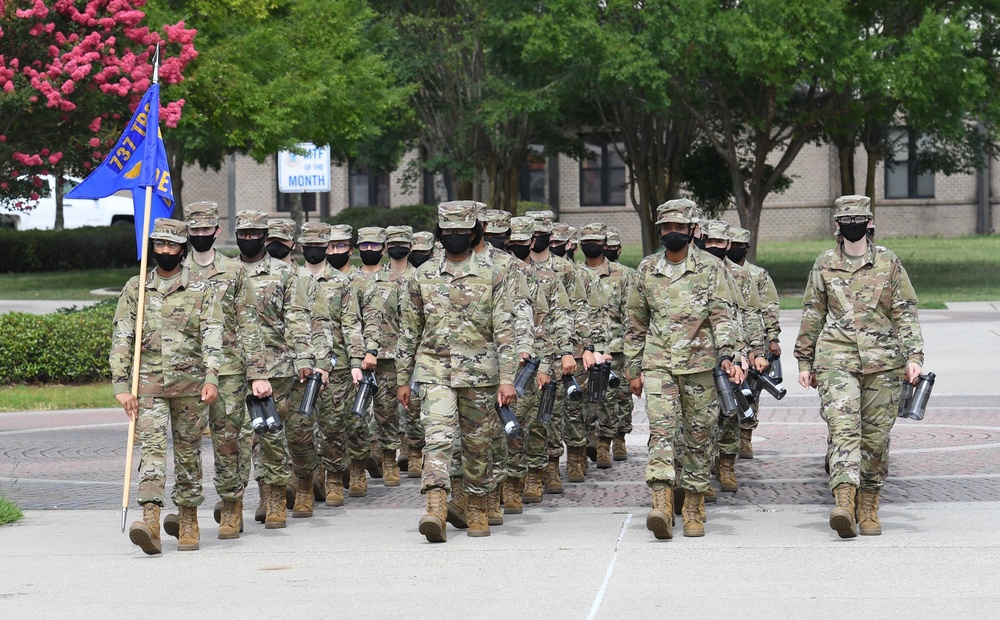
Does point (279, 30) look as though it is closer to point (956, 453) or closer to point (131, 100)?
point (131, 100)

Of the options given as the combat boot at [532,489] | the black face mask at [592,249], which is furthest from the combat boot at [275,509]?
the black face mask at [592,249]

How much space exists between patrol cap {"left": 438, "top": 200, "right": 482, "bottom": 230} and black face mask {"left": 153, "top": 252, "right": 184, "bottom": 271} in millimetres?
1598

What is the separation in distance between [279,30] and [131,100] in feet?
31.8

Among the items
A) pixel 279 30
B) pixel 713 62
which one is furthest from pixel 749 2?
pixel 279 30

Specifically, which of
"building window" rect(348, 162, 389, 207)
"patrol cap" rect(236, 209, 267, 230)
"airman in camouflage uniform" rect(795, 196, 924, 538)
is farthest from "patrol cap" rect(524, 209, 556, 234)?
"building window" rect(348, 162, 389, 207)

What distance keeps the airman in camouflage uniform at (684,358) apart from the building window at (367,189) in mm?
44692

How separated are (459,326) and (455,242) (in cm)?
52

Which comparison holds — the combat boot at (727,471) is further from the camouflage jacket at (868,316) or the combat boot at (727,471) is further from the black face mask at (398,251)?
the black face mask at (398,251)

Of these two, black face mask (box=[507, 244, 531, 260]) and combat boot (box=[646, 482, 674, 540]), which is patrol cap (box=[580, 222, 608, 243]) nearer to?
black face mask (box=[507, 244, 531, 260])

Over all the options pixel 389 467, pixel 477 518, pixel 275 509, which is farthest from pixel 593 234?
pixel 275 509

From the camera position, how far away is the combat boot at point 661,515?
879cm

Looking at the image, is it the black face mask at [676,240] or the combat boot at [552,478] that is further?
the combat boot at [552,478]

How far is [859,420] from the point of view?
9.02 metres

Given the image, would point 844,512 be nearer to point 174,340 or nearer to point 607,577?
point 607,577
